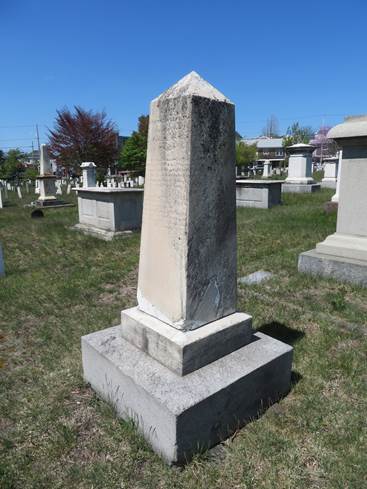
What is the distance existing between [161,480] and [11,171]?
2053 inches

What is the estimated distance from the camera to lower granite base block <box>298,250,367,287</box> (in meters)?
4.44

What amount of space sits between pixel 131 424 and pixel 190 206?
149 cm

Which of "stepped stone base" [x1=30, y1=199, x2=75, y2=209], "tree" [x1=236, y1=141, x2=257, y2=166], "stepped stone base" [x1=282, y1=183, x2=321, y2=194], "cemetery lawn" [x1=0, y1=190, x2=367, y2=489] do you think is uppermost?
"tree" [x1=236, y1=141, x2=257, y2=166]

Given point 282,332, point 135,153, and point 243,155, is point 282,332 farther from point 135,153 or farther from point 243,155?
point 243,155

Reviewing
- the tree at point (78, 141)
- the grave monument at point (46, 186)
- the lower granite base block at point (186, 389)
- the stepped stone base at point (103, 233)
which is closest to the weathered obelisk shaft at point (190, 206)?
the lower granite base block at point (186, 389)

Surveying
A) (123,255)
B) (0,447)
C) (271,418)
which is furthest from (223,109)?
(123,255)

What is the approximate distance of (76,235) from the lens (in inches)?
353

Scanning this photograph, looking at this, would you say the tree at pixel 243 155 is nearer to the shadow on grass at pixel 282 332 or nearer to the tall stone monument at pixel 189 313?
the shadow on grass at pixel 282 332

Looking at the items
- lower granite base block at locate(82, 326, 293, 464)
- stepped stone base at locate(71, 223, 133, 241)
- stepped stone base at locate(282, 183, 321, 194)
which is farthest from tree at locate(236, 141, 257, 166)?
lower granite base block at locate(82, 326, 293, 464)

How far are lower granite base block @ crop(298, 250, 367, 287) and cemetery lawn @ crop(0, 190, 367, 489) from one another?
0.48ft

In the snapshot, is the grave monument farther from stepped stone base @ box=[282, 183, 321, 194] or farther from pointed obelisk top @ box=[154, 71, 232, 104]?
pointed obelisk top @ box=[154, 71, 232, 104]

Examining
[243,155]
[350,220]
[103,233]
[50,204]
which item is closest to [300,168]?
[103,233]

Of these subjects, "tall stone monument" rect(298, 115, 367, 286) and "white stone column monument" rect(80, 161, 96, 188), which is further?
"white stone column monument" rect(80, 161, 96, 188)

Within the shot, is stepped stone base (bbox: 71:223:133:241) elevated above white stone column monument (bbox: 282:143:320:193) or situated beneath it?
situated beneath
